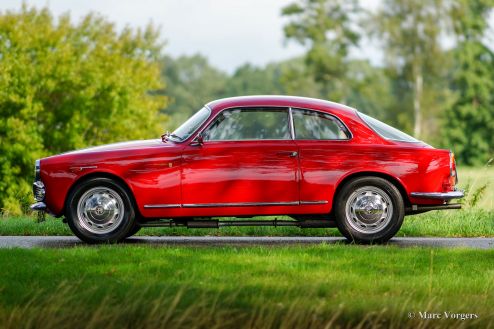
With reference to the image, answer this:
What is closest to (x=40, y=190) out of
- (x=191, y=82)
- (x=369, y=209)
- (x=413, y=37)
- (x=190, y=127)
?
(x=190, y=127)

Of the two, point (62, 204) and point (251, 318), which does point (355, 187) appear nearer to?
point (62, 204)

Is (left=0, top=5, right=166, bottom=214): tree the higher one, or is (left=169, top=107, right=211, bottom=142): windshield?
(left=0, top=5, right=166, bottom=214): tree

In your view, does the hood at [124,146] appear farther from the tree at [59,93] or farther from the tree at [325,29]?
the tree at [325,29]

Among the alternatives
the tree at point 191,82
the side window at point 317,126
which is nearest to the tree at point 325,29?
the tree at point 191,82

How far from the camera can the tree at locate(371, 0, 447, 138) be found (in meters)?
65.2

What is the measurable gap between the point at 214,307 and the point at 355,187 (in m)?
4.73

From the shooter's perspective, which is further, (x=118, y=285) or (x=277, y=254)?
(x=277, y=254)

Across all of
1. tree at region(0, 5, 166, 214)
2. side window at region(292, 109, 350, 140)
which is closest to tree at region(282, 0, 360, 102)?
tree at region(0, 5, 166, 214)

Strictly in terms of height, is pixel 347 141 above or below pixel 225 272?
above

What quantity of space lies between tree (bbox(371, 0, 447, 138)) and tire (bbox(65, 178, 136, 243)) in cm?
5573

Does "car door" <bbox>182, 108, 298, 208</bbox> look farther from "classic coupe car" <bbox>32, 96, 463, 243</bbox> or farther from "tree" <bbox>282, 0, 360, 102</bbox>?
"tree" <bbox>282, 0, 360, 102</bbox>

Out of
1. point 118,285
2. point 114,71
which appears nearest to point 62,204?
point 118,285

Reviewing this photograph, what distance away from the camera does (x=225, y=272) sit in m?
8.39

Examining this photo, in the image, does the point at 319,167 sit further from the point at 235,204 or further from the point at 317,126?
the point at 235,204
